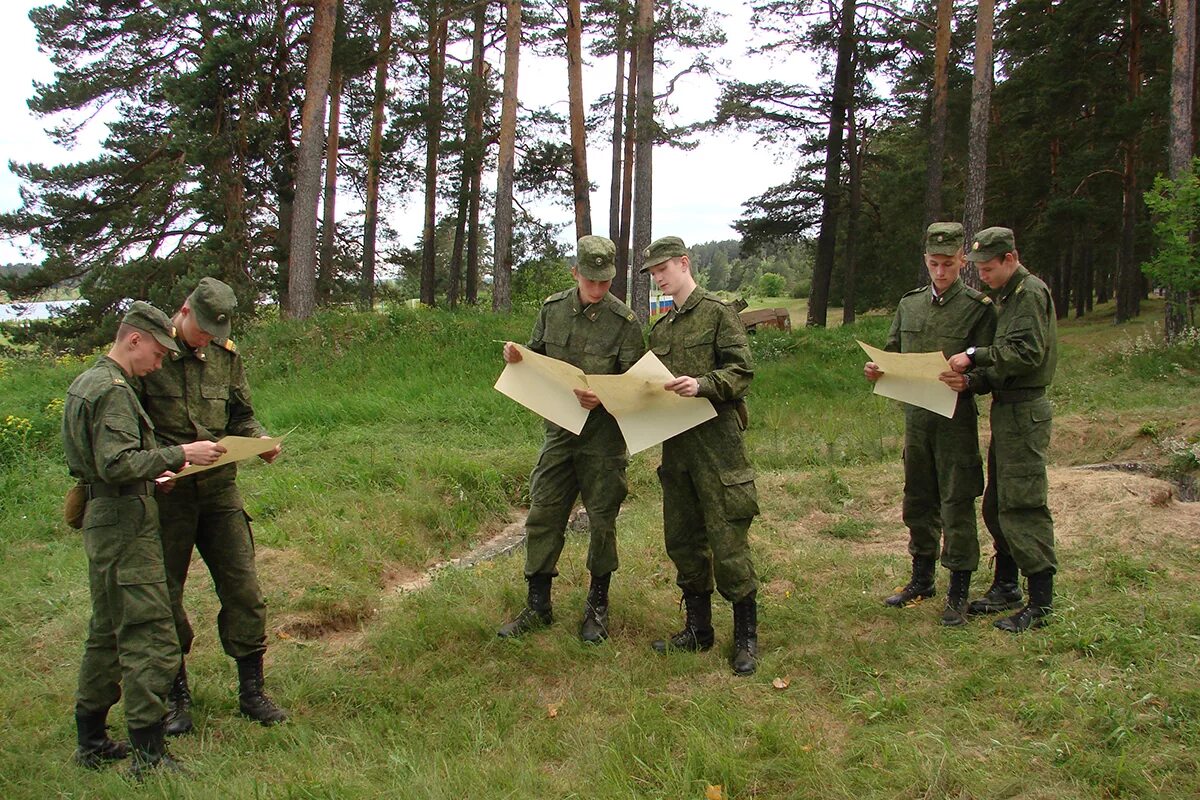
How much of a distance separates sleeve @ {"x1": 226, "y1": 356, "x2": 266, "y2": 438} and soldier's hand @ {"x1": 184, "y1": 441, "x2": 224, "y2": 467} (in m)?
0.71

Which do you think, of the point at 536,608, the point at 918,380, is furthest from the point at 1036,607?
the point at 536,608

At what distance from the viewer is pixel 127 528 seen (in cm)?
342

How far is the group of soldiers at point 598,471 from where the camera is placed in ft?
11.2

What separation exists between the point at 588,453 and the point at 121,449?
222 centimetres

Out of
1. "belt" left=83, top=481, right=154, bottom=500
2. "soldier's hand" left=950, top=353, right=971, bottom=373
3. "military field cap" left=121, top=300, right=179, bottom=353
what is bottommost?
"belt" left=83, top=481, right=154, bottom=500

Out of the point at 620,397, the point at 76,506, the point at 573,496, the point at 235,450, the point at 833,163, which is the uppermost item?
the point at 833,163

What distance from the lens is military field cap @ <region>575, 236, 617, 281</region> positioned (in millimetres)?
4484

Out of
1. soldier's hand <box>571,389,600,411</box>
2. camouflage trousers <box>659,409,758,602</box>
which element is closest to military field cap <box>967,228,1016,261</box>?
camouflage trousers <box>659,409,758,602</box>

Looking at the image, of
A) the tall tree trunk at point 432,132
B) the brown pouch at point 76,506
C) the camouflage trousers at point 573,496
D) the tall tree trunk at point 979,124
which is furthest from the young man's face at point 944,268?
the tall tree trunk at point 432,132

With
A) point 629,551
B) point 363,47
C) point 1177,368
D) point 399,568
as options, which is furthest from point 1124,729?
point 363,47

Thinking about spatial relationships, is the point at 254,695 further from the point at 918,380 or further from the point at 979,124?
the point at 979,124

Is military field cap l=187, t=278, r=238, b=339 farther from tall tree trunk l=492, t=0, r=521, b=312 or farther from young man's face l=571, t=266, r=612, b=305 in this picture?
tall tree trunk l=492, t=0, r=521, b=312

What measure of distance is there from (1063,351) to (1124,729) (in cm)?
1494

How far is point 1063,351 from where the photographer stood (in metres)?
16.2
